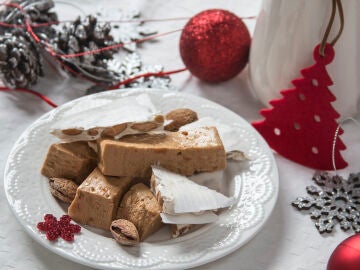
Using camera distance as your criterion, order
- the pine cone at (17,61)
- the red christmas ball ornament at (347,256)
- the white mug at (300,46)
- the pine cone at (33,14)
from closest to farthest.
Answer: the red christmas ball ornament at (347,256) → the white mug at (300,46) → the pine cone at (17,61) → the pine cone at (33,14)

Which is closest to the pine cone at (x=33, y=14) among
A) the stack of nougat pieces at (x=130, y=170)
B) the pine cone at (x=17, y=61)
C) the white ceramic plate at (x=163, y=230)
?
the pine cone at (x=17, y=61)

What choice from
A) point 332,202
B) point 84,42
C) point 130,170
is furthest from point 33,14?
point 332,202

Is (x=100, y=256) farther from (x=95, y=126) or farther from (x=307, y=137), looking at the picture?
(x=307, y=137)

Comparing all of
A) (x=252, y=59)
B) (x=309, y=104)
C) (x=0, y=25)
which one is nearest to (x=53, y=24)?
(x=0, y=25)

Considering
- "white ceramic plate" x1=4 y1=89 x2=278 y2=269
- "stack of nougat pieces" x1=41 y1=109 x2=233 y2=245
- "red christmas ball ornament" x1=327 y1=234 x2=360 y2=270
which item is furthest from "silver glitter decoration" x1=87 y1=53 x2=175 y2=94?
"red christmas ball ornament" x1=327 y1=234 x2=360 y2=270

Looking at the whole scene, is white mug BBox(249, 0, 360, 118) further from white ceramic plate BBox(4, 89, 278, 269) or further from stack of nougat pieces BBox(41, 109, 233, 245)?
stack of nougat pieces BBox(41, 109, 233, 245)

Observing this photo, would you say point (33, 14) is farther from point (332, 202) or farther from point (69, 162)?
point (332, 202)

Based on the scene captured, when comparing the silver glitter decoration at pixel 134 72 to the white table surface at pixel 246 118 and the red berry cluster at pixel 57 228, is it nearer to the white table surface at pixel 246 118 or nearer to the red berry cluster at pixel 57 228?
the white table surface at pixel 246 118
